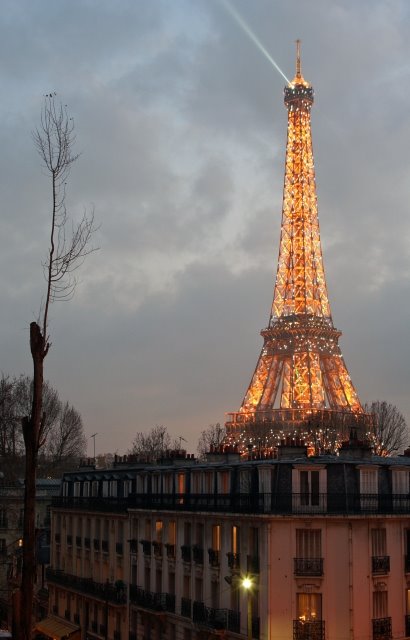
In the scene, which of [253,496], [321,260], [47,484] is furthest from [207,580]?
[321,260]

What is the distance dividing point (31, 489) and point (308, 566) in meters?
20.7

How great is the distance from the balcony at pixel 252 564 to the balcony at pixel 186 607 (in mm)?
5443

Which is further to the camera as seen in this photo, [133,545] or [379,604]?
[133,545]

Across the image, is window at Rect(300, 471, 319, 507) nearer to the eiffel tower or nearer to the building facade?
the building facade

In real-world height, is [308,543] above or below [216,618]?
above

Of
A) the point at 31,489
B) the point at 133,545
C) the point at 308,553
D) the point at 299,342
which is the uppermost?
the point at 299,342

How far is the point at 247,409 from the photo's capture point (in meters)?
116

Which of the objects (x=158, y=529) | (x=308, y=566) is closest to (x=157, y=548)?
(x=158, y=529)

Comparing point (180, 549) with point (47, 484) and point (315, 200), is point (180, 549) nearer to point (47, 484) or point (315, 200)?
point (47, 484)

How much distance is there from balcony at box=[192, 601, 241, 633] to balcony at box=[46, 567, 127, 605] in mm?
9004

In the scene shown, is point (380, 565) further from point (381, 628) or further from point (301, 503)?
point (301, 503)

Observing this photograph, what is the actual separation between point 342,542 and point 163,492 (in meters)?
12.5

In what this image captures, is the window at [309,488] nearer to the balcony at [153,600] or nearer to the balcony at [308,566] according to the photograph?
the balcony at [308,566]

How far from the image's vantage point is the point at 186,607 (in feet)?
123
